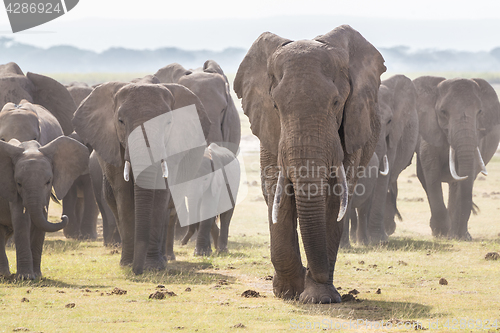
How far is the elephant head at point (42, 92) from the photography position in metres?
12.5

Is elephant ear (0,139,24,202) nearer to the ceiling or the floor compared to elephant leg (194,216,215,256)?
nearer to the ceiling

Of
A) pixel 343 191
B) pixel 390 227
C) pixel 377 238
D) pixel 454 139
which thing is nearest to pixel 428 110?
pixel 454 139

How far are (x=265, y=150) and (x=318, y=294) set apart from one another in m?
1.53

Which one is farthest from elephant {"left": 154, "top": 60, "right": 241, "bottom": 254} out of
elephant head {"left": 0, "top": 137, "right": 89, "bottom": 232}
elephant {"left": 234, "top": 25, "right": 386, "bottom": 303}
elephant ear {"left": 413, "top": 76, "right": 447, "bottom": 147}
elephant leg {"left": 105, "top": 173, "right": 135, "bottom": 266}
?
elephant {"left": 234, "top": 25, "right": 386, "bottom": 303}

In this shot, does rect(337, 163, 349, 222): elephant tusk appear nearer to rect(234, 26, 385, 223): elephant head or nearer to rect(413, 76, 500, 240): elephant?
rect(234, 26, 385, 223): elephant head

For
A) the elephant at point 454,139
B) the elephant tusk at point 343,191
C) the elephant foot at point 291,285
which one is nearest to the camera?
the elephant tusk at point 343,191

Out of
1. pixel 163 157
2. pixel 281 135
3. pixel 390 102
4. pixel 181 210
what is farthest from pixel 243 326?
pixel 390 102

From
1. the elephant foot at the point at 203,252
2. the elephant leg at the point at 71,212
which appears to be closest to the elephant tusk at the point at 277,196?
the elephant foot at the point at 203,252

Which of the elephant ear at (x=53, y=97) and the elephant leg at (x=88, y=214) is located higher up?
the elephant ear at (x=53, y=97)

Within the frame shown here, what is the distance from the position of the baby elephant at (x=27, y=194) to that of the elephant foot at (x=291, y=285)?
2727 mm

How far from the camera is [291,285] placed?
277 inches

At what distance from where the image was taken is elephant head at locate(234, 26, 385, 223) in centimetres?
612

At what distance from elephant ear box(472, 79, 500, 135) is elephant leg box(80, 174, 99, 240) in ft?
26.2

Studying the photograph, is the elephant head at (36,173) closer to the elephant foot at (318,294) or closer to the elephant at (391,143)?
the elephant foot at (318,294)
